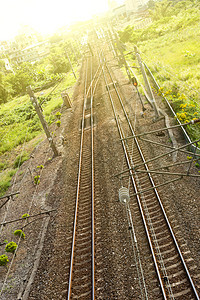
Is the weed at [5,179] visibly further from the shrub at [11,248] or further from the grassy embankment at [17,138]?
the shrub at [11,248]

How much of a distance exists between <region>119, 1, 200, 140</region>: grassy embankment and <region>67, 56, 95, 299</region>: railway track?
752 centimetres

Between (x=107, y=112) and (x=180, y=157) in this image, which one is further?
(x=107, y=112)

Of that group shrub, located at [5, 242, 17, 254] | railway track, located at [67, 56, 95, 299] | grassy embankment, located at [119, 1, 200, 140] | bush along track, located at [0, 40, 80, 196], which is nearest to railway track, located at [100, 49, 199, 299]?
railway track, located at [67, 56, 95, 299]

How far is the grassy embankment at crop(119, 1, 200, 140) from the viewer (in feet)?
68.9

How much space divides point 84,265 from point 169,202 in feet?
16.4

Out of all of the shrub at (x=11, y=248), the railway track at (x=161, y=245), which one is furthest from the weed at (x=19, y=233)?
the railway track at (x=161, y=245)

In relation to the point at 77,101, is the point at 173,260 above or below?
below

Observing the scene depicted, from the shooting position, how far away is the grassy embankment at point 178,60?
2100 cm

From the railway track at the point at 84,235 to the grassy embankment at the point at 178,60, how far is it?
7520 millimetres

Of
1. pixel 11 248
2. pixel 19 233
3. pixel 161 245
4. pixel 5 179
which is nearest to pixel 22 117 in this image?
pixel 5 179

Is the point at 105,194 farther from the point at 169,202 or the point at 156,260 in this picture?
the point at 156,260

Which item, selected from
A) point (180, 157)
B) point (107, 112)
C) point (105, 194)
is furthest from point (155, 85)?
point (105, 194)

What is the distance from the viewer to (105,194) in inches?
570

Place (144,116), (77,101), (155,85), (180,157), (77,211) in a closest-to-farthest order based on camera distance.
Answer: (77,211) < (180,157) < (144,116) < (155,85) < (77,101)
